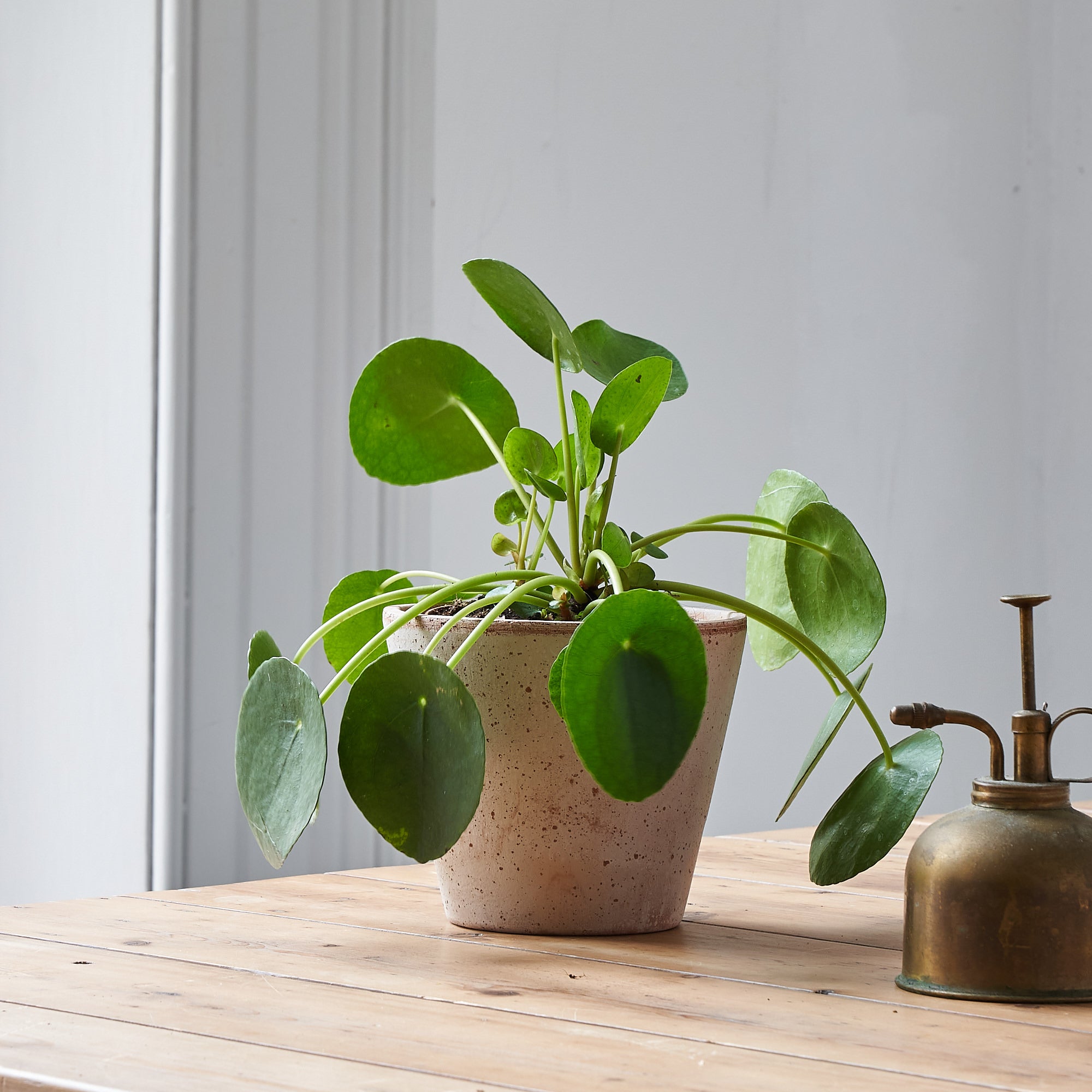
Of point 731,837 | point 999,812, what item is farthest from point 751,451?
point 999,812

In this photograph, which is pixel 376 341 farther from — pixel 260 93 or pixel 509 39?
pixel 509 39

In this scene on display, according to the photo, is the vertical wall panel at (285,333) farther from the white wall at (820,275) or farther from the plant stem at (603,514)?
the plant stem at (603,514)

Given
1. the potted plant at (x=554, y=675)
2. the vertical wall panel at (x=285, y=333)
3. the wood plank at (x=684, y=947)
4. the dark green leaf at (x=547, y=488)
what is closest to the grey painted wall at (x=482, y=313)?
the vertical wall panel at (x=285, y=333)

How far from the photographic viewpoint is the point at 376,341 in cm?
178

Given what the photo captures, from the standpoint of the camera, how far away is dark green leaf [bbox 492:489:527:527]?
852 millimetres

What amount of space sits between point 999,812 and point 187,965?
1.36 ft

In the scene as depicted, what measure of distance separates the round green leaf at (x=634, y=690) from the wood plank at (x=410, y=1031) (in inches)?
4.5

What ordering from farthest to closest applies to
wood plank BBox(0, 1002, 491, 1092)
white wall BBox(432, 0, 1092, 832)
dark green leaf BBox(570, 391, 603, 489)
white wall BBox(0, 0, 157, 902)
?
white wall BBox(432, 0, 1092, 832) < white wall BBox(0, 0, 157, 902) < dark green leaf BBox(570, 391, 603, 489) < wood plank BBox(0, 1002, 491, 1092)

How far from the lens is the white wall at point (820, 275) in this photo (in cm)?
195

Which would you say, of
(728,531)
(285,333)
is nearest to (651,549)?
(728,531)

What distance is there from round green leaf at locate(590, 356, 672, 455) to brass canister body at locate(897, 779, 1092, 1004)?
26 cm

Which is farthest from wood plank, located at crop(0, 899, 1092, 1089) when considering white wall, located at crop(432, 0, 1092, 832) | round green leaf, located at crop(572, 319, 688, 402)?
white wall, located at crop(432, 0, 1092, 832)

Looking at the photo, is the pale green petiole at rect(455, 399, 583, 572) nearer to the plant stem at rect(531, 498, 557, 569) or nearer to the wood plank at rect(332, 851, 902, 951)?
the plant stem at rect(531, 498, 557, 569)

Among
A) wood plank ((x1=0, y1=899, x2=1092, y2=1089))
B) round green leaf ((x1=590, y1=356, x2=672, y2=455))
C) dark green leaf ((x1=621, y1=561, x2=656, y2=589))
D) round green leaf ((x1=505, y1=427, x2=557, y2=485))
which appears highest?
round green leaf ((x1=590, y1=356, x2=672, y2=455))
